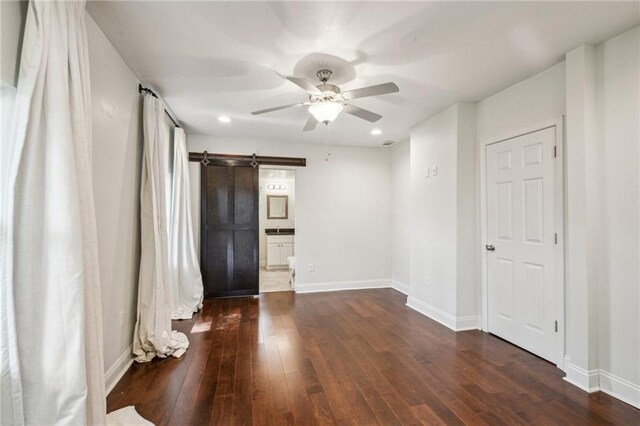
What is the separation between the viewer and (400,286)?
502 cm

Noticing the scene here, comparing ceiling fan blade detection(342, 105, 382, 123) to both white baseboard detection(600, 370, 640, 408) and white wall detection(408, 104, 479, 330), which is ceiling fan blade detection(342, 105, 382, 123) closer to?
white wall detection(408, 104, 479, 330)

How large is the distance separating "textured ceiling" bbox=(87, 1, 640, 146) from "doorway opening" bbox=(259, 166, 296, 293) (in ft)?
13.9

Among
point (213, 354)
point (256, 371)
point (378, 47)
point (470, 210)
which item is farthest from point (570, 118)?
point (213, 354)

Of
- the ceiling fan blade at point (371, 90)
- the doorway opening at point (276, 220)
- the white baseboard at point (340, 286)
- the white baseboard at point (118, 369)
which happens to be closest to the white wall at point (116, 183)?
the white baseboard at point (118, 369)

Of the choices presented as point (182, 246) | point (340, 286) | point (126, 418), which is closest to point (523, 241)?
point (340, 286)

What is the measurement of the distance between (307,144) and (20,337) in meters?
4.29

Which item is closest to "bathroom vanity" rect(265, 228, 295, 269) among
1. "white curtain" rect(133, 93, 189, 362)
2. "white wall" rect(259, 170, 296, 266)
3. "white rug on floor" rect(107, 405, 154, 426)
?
"white wall" rect(259, 170, 296, 266)

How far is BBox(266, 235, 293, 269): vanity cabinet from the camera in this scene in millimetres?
6984

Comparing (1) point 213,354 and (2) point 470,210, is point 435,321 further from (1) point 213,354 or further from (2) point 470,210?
(1) point 213,354

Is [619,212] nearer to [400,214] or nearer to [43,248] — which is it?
[400,214]

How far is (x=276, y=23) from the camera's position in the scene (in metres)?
1.90

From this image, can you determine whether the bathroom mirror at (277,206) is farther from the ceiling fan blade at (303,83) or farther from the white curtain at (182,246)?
the ceiling fan blade at (303,83)

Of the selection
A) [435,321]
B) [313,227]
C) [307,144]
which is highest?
[307,144]

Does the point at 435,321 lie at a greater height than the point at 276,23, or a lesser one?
lesser
